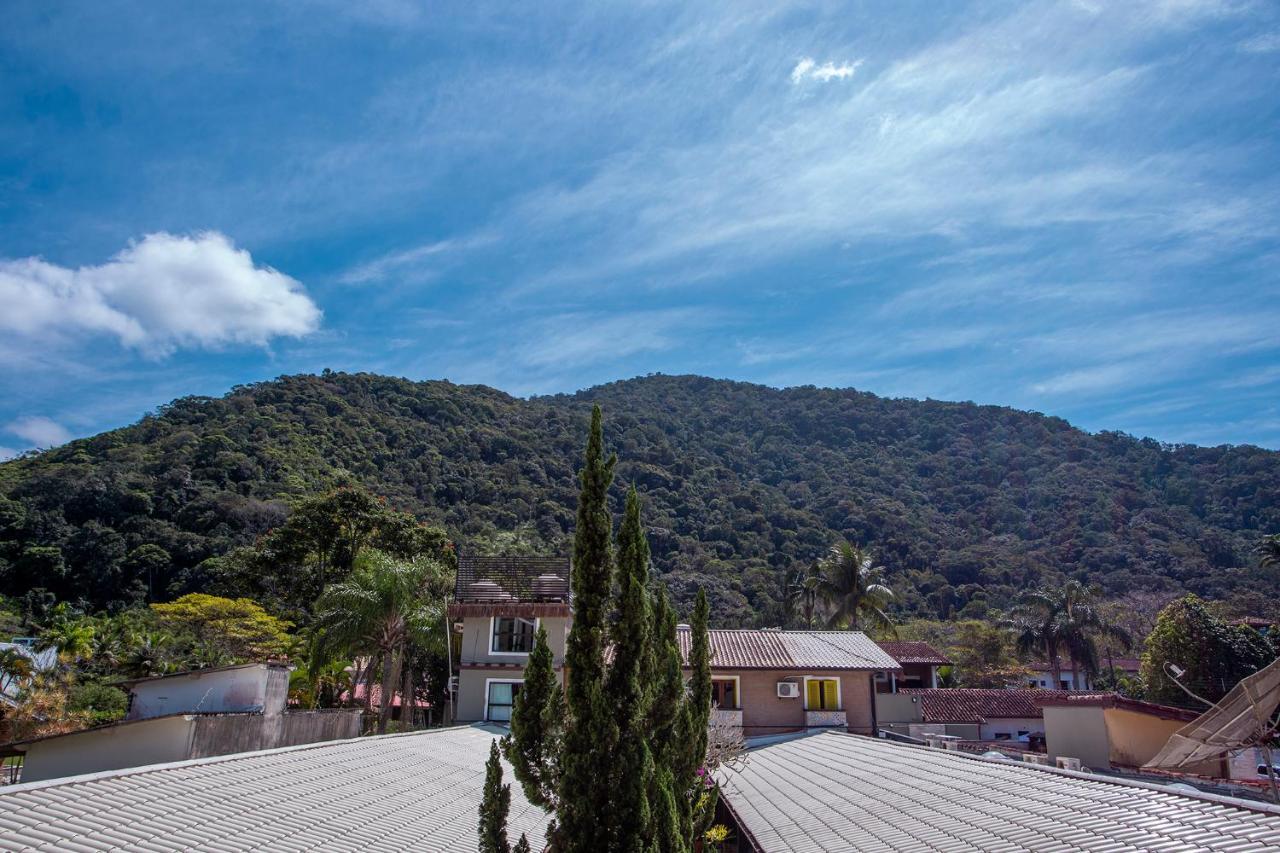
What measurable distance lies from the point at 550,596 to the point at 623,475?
79757mm

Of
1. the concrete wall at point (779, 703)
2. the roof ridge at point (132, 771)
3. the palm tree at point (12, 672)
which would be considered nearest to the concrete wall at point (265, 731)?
the roof ridge at point (132, 771)

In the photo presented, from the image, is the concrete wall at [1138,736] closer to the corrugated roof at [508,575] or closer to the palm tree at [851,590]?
the corrugated roof at [508,575]

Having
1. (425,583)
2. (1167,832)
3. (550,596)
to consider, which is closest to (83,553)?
(425,583)

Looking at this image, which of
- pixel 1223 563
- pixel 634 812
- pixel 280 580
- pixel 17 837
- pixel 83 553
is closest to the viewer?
pixel 17 837

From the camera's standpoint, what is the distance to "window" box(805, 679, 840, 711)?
29.4m

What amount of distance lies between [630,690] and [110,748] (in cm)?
967

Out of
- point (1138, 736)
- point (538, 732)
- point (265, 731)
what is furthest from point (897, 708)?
point (538, 732)

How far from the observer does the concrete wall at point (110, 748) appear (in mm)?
11656

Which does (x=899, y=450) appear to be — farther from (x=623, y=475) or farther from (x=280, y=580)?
(x=280, y=580)

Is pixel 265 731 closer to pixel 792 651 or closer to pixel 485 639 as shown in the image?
pixel 485 639

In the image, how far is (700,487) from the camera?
108 m

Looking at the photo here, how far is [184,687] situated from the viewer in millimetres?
15125

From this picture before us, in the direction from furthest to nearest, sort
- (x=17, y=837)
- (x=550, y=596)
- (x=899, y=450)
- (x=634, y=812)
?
(x=899, y=450) < (x=550, y=596) < (x=634, y=812) < (x=17, y=837)

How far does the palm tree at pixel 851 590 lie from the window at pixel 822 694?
21.8 metres
